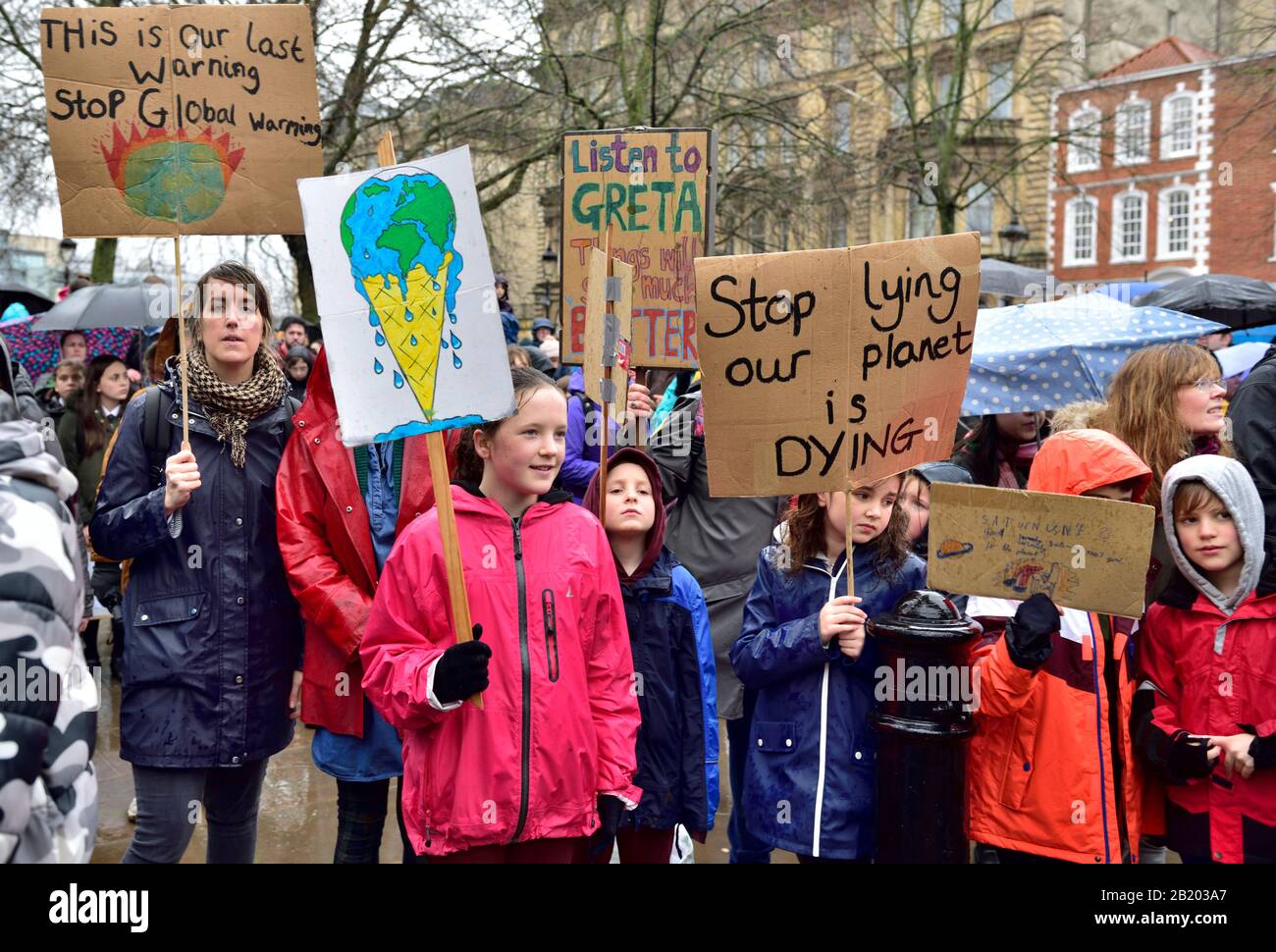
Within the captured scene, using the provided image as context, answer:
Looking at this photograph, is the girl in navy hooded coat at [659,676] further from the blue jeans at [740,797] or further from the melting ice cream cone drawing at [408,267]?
the melting ice cream cone drawing at [408,267]

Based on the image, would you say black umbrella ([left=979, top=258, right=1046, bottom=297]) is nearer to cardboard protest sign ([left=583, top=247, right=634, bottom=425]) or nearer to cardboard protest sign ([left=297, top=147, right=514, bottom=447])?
cardboard protest sign ([left=583, top=247, right=634, bottom=425])

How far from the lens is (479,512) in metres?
3.08

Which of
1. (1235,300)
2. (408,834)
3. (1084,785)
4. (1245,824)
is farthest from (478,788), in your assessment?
(1235,300)

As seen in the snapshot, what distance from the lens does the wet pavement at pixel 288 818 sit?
4.92 meters

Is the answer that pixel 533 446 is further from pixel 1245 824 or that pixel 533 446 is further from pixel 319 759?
pixel 1245 824

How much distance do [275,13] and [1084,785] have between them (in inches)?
128

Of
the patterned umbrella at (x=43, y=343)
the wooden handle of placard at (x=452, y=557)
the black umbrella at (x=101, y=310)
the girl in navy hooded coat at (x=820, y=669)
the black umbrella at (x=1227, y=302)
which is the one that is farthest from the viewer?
the patterned umbrella at (x=43, y=343)

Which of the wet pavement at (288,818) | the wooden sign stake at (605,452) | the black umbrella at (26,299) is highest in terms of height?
the black umbrella at (26,299)

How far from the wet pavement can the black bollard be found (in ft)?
6.52

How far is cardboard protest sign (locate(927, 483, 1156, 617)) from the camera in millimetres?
3027

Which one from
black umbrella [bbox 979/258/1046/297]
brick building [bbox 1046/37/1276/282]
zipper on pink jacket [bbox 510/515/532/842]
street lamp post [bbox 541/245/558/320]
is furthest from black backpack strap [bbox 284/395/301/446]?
brick building [bbox 1046/37/1276/282]

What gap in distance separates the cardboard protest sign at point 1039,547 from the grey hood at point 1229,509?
18.2 inches

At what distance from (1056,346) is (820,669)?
11.8 ft

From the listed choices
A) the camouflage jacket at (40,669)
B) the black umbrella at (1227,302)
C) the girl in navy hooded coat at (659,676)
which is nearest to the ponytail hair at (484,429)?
the girl in navy hooded coat at (659,676)
